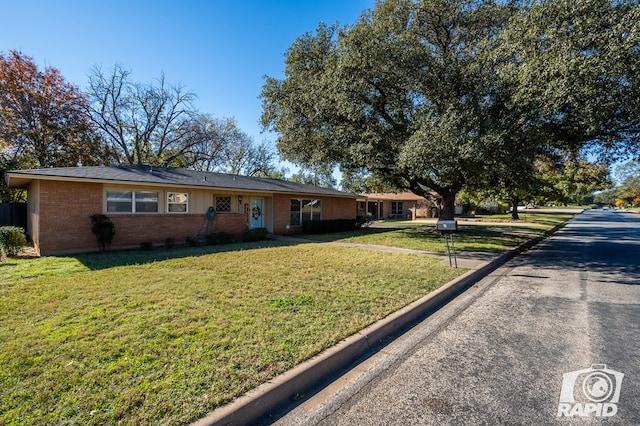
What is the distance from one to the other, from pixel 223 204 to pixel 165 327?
36.8ft

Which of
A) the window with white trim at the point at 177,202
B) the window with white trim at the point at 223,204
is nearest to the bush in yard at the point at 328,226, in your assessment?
the window with white trim at the point at 223,204

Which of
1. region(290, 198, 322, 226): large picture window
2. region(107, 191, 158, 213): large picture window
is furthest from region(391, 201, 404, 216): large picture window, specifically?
region(107, 191, 158, 213): large picture window

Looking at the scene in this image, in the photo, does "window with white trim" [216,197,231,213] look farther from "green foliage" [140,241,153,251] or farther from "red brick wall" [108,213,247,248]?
"green foliage" [140,241,153,251]

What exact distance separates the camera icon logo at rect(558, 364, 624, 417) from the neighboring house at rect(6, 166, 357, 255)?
1223 cm

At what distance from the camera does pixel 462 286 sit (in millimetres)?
6832

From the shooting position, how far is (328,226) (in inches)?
727

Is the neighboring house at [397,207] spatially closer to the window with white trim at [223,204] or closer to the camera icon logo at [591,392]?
the window with white trim at [223,204]

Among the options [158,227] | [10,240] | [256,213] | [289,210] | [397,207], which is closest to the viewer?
[10,240]

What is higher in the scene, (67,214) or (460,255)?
(67,214)

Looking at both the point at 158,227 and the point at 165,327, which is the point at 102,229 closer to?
the point at 158,227

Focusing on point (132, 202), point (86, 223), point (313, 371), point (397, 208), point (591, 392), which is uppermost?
point (397, 208)

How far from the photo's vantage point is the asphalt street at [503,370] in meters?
2.64

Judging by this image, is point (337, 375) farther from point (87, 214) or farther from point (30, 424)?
point (87, 214)

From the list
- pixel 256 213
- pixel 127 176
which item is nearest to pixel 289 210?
pixel 256 213
